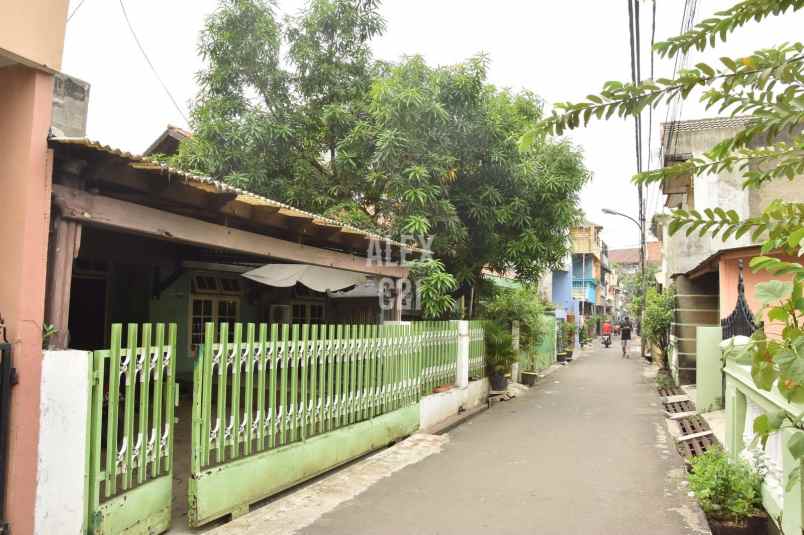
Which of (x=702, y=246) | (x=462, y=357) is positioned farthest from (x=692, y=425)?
(x=702, y=246)

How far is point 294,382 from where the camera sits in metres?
5.48

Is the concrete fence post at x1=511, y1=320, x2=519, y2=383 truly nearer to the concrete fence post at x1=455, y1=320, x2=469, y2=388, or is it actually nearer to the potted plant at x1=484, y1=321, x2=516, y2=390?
the potted plant at x1=484, y1=321, x2=516, y2=390

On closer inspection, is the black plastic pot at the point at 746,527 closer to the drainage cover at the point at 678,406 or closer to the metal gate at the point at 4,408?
the metal gate at the point at 4,408

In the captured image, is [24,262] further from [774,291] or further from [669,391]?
[669,391]

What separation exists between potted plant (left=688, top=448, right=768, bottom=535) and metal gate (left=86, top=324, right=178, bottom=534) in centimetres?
427

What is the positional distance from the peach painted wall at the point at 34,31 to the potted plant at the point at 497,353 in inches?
381

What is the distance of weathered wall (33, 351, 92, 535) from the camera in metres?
3.52

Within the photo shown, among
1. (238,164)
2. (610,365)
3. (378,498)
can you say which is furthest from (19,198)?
(610,365)

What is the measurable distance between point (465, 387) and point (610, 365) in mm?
13442

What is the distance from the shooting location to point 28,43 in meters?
3.72

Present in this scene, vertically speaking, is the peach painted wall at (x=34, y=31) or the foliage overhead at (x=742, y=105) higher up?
the peach painted wall at (x=34, y=31)

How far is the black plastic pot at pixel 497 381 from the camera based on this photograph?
12484mm

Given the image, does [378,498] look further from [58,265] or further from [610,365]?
[610,365]

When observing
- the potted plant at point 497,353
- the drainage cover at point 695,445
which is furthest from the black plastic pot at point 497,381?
the drainage cover at point 695,445
